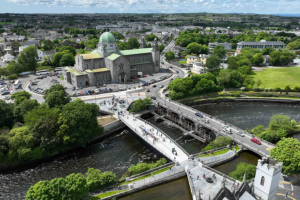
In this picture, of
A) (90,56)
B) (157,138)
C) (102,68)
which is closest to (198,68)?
(102,68)

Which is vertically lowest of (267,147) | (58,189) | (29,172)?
(29,172)

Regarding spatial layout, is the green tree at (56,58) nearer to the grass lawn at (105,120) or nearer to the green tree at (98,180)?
the grass lawn at (105,120)

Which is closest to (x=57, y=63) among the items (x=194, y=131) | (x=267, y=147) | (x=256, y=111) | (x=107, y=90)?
(x=107, y=90)

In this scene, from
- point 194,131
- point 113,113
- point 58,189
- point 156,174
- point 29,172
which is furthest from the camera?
point 113,113

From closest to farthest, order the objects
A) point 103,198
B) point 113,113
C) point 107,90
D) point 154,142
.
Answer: point 103,198 < point 154,142 < point 113,113 < point 107,90

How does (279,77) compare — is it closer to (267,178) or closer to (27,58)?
(267,178)

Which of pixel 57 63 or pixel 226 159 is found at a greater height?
pixel 57 63

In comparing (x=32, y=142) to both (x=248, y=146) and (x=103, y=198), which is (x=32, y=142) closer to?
(x=103, y=198)
